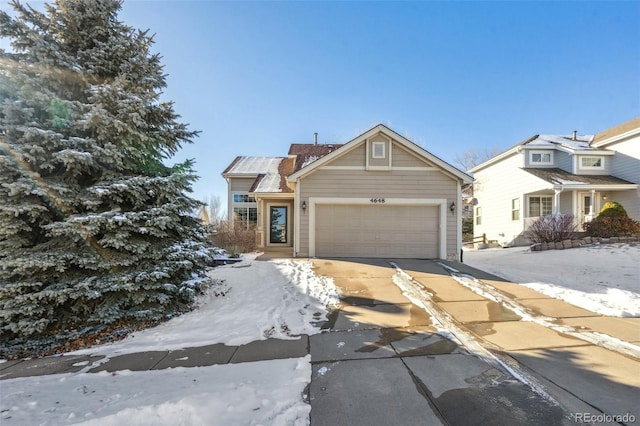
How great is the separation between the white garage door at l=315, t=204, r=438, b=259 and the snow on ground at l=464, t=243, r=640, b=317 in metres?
2.23

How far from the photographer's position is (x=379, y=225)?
9586 millimetres

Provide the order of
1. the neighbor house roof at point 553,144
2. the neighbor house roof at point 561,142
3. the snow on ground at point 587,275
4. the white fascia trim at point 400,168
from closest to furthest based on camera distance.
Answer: the snow on ground at point 587,275 → the white fascia trim at point 400,168 → the neighbor house roof at point 553,144 → the neighbor house roof at point 561,142

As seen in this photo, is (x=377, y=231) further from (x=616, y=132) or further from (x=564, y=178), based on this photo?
(x=616, y=132)

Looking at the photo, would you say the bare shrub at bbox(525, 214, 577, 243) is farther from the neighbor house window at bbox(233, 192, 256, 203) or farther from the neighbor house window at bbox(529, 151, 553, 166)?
the neighbor house window at bbox(233, 192, 256, 203)

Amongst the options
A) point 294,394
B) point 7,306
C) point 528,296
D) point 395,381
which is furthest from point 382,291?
point 7,306

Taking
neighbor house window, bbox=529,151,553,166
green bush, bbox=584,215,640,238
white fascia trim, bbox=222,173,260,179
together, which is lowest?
green bush, bbox=584,215,640,238

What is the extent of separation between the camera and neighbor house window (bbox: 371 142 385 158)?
9680mm

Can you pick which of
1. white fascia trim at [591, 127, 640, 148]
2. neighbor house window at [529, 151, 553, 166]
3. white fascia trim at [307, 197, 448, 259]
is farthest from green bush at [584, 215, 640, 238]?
white fascia trim at [307, 197, 448, 259]

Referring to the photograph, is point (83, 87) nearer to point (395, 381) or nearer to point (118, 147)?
point (118, 147)

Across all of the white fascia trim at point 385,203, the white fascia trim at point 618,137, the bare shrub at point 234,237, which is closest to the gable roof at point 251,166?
the bare shrub at point 234,237

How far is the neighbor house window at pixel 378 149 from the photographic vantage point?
31.8 feet

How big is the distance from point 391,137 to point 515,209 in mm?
12159

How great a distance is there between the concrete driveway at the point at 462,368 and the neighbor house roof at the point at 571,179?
13.1 m

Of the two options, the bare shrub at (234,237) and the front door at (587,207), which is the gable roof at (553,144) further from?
the bare shrub at (234,237)
